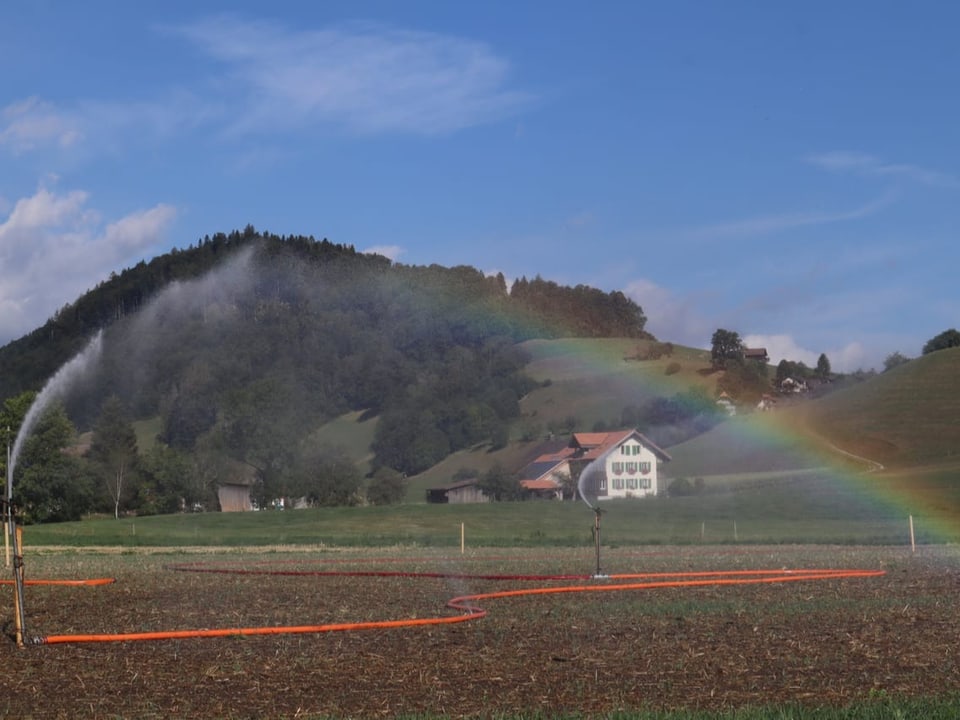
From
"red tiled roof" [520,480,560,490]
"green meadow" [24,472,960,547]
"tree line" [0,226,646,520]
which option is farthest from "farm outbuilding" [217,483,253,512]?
"green meadow" [24,472,960,547]

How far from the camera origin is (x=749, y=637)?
1975cm

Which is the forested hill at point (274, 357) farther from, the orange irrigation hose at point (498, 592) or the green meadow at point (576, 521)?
the orange irrigation hose at point (498, 592)

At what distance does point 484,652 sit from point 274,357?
168 meters

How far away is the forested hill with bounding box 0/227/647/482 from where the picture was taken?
145m

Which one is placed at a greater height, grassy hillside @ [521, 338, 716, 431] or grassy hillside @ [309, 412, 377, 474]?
grassy hillside @ [521, 338, 716, 431]

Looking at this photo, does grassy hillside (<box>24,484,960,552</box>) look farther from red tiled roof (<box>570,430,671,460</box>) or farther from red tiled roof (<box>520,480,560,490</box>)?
red tiled roof (<box>520,480,560,490</box>)

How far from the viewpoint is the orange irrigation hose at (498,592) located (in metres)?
20.0

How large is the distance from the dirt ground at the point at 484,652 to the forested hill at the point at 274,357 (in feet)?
312

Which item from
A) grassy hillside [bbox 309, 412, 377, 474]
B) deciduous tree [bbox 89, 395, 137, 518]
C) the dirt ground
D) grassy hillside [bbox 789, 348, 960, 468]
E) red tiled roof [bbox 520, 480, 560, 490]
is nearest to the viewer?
the dirt ground

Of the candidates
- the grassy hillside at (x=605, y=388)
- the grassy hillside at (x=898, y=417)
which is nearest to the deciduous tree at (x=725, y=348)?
the grassy hillside at (x=605, y=388)

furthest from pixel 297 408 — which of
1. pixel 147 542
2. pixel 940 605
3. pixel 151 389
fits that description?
pixel 940 605

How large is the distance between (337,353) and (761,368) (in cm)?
6289

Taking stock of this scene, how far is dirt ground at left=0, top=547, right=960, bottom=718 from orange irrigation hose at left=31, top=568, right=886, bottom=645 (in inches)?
7.8

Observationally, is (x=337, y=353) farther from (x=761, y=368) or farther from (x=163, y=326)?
(x=761, y=368)
